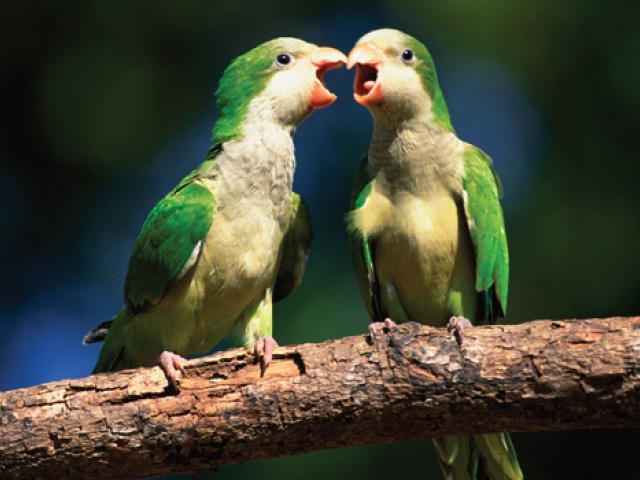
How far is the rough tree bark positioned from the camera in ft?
12.0

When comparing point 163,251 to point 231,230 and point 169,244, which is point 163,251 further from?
point 231,230

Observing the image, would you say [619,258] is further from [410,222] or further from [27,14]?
[27,14]

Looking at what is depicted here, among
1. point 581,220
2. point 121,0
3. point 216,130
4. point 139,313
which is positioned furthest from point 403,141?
point 121,0

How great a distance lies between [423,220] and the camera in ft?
16.1

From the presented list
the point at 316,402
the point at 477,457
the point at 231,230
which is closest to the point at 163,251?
the point at 231,230

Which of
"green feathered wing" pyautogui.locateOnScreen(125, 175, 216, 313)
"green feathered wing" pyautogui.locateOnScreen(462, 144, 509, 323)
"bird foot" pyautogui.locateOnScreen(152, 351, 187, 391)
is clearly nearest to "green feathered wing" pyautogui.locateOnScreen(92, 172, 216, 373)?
"green feathered wing" pyautogui.locateOnScreen(125, 175, 216, 313)

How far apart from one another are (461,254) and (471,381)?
1.36 meters

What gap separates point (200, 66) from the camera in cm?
860

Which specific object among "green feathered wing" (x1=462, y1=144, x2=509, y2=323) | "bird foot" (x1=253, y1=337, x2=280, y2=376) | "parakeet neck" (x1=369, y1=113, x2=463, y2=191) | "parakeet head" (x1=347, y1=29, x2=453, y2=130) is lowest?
"bird foot" (x1=253, y1=337, x2=280, y2=376)

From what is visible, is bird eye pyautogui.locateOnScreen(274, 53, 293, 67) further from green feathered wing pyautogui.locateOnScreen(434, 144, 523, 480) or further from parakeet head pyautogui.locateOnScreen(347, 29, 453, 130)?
green feathered wing pyautogui.locateOnScreen(434, 144, 523, 480)

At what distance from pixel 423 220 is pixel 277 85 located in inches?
44.3

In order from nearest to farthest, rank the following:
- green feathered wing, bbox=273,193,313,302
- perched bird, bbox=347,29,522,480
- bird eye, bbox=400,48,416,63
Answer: perched bird, bbox=347,29,522,480
bird eye, bbox=400,48,416,63
green feathered wing, bbox=273,193,313,302

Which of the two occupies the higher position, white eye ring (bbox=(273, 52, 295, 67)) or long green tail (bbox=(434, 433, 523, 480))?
white eye ring (bbox=(273, 52, 295, 67))

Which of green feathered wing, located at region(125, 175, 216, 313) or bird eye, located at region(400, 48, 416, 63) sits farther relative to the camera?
bird eye, located at region(400, 48, 416, 63)
